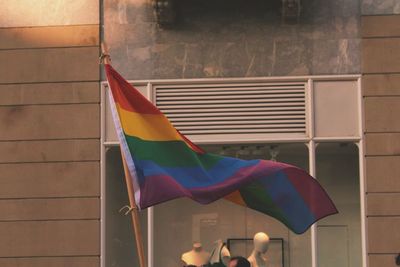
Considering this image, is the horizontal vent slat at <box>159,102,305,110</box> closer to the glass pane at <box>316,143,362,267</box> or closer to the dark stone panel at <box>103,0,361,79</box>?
the dark stone panel at <box>103,0,361,79</box>

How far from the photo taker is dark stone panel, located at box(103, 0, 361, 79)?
1109cm

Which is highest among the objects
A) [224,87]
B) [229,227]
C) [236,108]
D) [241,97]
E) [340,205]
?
[224,87]

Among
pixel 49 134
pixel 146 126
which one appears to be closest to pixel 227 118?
pixel 49 134

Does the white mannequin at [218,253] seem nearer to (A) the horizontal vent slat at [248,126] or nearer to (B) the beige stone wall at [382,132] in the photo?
(A) the horizontal vent slat at [248,126]

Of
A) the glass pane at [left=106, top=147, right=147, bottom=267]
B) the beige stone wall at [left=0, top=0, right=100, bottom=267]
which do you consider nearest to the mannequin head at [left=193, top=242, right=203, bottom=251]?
the glass pane at [left=106, top=147, right=147, bottom=267]

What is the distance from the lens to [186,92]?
11156mm

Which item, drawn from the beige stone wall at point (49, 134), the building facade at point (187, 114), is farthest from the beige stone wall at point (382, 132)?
the beige stone wall at point (49, 134)

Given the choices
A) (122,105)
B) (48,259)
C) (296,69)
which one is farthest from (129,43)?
(122,105)

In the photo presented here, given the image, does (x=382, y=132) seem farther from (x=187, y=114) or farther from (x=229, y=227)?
(x=187, y=114)

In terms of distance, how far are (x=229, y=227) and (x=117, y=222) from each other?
159 cm

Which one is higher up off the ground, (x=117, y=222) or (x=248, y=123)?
(x=248, y=123)

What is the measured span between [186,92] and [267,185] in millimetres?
4670

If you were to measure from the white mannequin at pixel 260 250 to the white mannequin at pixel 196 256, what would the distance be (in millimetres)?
733

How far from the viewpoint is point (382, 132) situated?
35.6 feet
